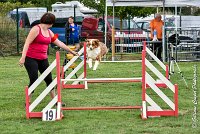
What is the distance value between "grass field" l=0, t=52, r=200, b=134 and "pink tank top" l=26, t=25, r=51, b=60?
1.00m

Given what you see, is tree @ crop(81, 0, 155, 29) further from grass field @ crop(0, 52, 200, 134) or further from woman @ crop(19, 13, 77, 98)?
woman @ crop(19, 13, 77, 98)

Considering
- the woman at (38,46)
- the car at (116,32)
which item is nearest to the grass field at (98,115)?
the woman at (38,46)

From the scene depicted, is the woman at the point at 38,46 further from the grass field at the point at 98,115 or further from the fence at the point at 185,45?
the fence at the point at 185,45

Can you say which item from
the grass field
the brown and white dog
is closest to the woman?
the grass field

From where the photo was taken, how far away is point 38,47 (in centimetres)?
1034

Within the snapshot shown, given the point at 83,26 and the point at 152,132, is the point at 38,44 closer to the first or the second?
the point at 152,132

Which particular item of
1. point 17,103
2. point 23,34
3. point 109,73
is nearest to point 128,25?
point 23,34

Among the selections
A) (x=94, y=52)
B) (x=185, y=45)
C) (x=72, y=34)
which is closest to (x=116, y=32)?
(x=185, y=45)

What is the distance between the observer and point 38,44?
A: 10.3 metres

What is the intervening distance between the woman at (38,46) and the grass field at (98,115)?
77cm

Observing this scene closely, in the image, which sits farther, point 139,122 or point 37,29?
point 37,29

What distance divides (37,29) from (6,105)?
1.80 meters

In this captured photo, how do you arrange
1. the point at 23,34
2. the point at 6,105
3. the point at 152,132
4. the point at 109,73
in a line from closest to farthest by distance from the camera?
1. the point at 152,132
2. the point at 6,105
3. the point at 109,73
4. the point at 23,34

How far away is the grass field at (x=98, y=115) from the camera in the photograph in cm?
854
